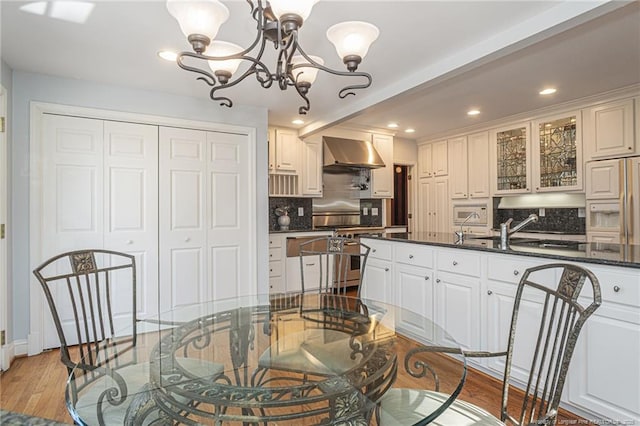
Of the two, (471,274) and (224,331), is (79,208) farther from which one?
(471,274)

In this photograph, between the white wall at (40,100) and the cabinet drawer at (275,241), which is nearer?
the white wall at (40,100)

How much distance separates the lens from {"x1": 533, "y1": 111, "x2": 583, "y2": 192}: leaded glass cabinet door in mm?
4133

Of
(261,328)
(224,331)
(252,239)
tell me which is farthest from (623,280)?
(252,239)

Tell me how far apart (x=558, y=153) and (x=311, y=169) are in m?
3.21

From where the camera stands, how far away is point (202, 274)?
142 inches

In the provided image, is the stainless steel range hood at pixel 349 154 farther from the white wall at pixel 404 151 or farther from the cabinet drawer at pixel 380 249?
the cabinet drawer at pixel 380 249

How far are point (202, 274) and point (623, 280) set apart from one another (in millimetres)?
3332

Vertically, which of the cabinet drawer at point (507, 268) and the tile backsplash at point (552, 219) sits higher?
the tile backsplash at point (552, 219)

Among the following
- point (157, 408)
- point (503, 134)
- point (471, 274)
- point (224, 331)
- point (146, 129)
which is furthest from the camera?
point (503, 134)

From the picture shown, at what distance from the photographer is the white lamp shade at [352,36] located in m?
1.57

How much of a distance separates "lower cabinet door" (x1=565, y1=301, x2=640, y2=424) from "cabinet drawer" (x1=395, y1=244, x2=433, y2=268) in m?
1.14

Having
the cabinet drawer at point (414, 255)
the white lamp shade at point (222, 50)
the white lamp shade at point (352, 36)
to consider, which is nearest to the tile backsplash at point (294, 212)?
the cabinet drawer at point (414, 255)

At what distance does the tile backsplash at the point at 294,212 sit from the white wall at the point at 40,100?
1748mm

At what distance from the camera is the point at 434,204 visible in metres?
5.96
